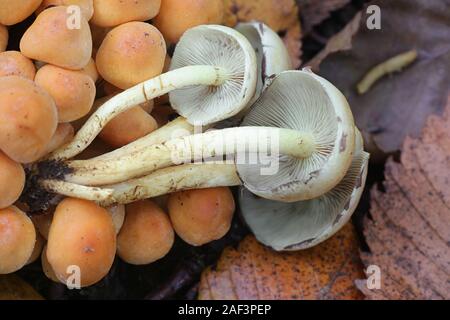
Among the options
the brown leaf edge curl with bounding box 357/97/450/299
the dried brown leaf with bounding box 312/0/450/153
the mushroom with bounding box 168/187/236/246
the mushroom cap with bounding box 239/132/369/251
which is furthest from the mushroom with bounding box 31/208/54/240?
the dried brown leaf with bounding box 312/0/450/153

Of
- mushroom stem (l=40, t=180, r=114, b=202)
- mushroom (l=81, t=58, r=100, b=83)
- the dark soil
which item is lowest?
the dark soil

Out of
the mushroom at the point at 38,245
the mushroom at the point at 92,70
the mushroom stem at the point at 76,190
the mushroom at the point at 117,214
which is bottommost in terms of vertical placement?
the mushroom at the point at 38,245

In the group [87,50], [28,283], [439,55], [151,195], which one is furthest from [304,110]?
[28,283]

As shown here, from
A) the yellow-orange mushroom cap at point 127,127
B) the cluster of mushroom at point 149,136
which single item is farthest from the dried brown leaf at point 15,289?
the yellow-orange mushroom cap at point 127,127

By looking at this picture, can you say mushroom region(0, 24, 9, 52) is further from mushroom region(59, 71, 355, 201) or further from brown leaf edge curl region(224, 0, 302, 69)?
brown leaf edge curl region(224, 0, 302, 69)

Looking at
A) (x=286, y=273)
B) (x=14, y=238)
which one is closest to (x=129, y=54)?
(x=14, y=238)

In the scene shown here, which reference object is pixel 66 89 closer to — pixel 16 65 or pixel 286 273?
pixel 16 65

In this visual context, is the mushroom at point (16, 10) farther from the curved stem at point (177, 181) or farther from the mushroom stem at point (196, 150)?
the curved stem at point (177, 181)
